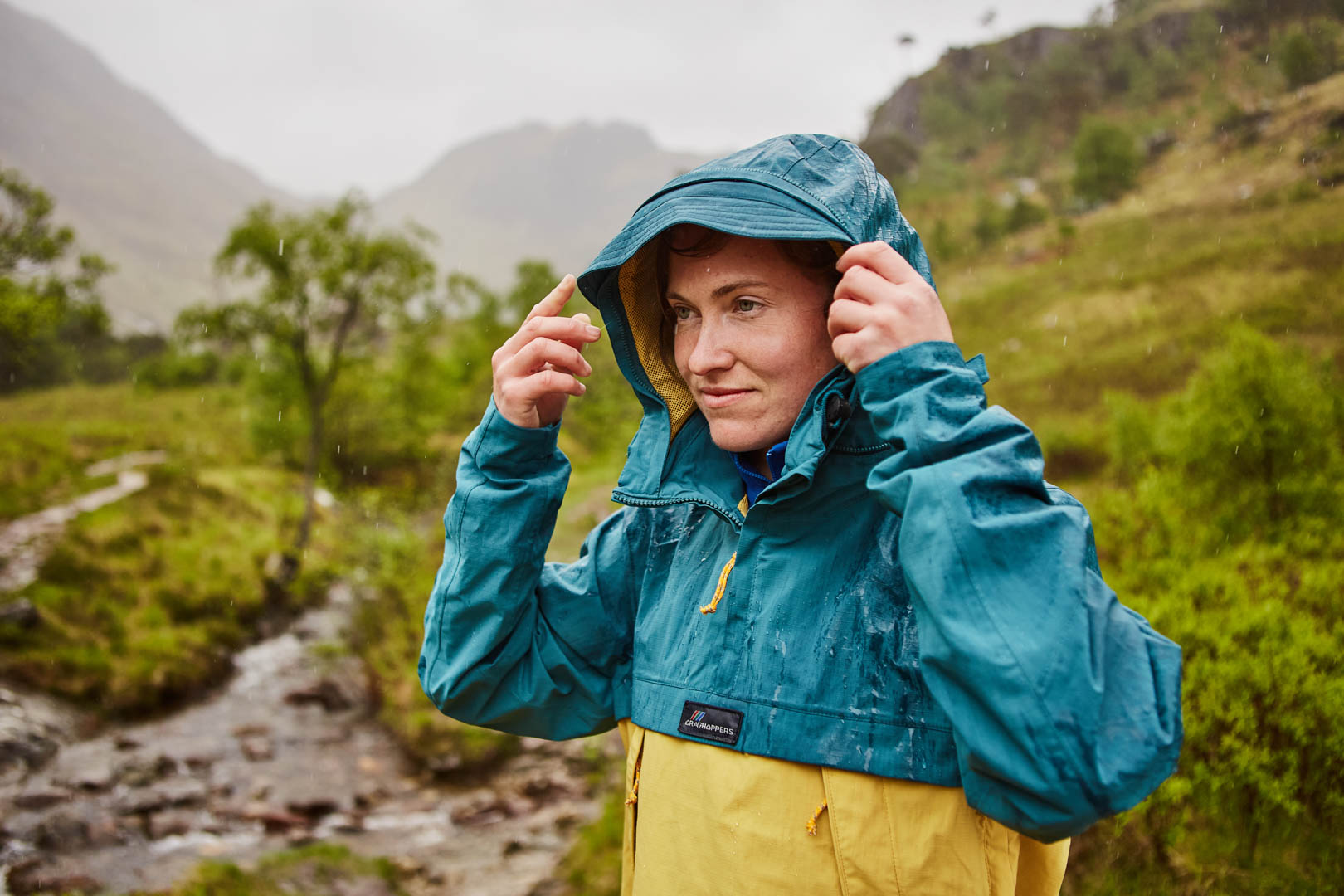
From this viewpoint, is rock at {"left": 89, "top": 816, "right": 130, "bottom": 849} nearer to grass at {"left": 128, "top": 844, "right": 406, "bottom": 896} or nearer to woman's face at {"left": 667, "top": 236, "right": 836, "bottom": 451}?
grass at {"left": 128, "top": 844, "right": 406, "bottom": 896}

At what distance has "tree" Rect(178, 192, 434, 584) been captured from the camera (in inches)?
688

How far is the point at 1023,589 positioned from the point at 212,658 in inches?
554

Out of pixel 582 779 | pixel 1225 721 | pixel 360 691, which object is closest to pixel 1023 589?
pixel 1225 721

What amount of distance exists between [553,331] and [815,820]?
1.12 metres

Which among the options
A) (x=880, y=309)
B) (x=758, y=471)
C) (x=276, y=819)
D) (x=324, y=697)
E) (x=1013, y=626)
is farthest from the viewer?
(x=324, y=697)

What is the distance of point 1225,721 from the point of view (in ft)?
11.3

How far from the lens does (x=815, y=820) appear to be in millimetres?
1329

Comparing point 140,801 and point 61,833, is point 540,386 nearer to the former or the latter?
point 61,833

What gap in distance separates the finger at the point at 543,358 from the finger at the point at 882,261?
612 millimetres

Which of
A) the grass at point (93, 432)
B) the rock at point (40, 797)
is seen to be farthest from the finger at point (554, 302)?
the grass at point (93, 432)

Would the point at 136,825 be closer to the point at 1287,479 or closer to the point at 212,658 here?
the point at 212,658

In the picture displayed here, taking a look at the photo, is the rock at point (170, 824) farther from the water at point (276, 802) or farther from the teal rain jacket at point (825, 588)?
the teal rain jacket at point (825, 588)

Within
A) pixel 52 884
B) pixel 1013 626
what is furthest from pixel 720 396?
pixel 52 884

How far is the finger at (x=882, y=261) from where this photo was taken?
1.30 metres
